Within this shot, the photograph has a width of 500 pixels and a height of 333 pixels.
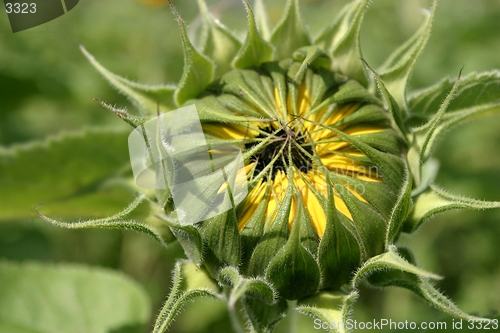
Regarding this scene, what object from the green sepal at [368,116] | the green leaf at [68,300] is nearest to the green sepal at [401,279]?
the green sepal at [368,116]

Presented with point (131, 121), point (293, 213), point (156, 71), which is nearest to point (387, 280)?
point (293, 213)

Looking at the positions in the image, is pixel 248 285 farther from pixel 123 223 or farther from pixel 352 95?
pixel 352 95

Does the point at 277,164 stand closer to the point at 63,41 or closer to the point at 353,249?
the point at 353,249

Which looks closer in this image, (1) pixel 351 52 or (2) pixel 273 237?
(2) pixel 273 237

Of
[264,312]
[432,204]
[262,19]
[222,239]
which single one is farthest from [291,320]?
[262,19]

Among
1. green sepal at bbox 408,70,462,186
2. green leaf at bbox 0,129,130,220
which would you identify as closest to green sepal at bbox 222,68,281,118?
green sepal at bbox 408,70,462,186
